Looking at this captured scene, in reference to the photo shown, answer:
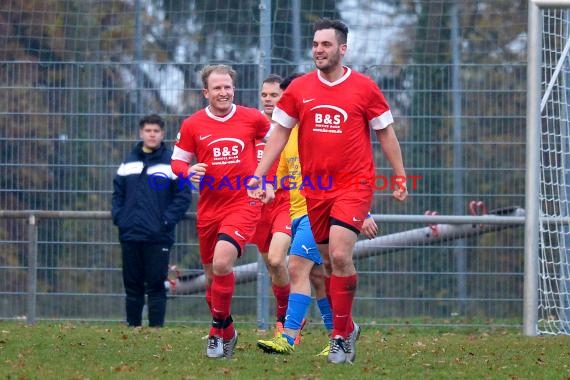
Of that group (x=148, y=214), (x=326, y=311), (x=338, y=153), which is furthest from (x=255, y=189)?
(x=148, y=214)

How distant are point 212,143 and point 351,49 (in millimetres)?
4298

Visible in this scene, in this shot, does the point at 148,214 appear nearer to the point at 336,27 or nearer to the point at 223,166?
the point at 223,166

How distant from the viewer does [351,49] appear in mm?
13281

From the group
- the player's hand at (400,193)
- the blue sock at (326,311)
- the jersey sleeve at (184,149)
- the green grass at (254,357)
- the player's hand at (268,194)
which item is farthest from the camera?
the blue sock at (326,311)

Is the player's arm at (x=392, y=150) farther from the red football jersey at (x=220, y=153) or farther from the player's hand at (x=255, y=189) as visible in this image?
the red football jersey at (x=220, y=153)

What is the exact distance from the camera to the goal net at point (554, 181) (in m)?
12.0

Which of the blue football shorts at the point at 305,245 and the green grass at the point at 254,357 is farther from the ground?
the blue football shorts at the point at 305,245

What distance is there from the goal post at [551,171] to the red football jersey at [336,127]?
3.55 metres

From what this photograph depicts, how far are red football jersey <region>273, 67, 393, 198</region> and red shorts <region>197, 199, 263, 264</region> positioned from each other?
808 mm

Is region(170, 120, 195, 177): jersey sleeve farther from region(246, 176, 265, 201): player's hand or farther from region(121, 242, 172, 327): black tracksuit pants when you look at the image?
region(121, 242, 172, 327): black tracksuit pants

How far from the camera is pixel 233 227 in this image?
9.09 metres

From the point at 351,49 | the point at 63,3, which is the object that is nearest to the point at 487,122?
the point at 351,49

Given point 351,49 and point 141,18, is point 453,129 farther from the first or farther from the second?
point 141,18

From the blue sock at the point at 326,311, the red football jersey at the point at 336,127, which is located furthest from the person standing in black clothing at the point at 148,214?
the red football jersey at the point at 336,127
